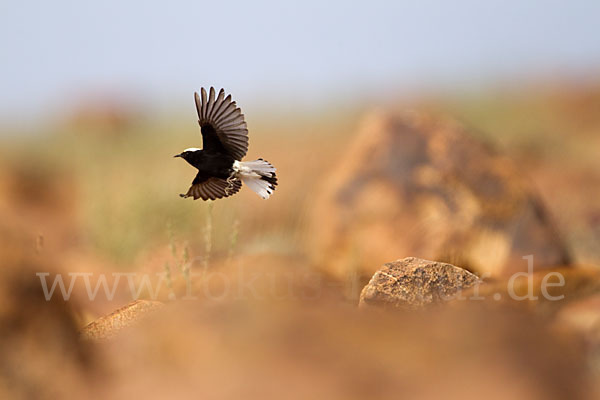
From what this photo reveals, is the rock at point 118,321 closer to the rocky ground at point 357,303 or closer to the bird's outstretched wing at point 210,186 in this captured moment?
the rocky ground at point 357,303

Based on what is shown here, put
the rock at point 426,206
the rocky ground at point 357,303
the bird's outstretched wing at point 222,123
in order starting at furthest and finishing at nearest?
the rock at point 426,206 < the bird's outstretched wing at point 222,123 < the rocky ground at point 357,303

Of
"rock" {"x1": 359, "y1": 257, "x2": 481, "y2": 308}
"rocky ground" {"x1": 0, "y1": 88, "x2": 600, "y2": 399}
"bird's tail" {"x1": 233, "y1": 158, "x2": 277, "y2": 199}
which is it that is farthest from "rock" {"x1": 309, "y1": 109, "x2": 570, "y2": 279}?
A: "bird's tail" {"x1": 233, "y1": 158, "x2": 277, "y2": 199}

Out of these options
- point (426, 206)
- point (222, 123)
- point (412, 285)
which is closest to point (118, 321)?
point (222, 123)

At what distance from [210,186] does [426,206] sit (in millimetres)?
3229

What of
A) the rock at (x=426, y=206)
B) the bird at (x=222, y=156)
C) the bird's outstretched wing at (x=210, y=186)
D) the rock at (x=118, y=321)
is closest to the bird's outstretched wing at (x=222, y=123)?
the bird at (x=222, y=156)

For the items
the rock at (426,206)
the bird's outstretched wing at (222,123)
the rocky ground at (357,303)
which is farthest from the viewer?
the rock at (426,206)

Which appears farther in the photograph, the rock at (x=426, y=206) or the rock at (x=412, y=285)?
the rock at (x=426, y=206)

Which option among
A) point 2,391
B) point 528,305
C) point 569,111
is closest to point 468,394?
point 528,305

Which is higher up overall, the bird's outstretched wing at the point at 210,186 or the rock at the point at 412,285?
the bird's outstretched wing at the point at 210,186

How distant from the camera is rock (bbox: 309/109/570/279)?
538cm

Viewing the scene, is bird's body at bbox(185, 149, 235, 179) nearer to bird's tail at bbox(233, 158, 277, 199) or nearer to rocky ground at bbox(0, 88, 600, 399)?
bird's tail at bbox(233, 158, 277, 199)

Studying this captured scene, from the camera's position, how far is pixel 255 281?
13.7 ft

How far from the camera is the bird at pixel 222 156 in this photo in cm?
282

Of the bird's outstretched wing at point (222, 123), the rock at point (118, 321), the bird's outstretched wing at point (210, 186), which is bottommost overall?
the rock at point (118, 321)
